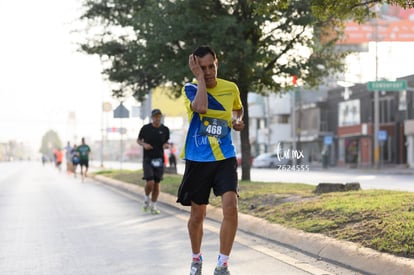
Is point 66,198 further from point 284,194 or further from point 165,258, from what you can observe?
point 165,258

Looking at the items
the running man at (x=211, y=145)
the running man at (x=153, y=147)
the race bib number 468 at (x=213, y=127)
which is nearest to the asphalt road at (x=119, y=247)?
the running man at (x=153, y=147)

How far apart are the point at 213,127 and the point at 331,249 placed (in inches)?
87.9

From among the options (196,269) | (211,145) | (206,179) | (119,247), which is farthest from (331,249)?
(119,247)

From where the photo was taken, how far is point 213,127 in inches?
245

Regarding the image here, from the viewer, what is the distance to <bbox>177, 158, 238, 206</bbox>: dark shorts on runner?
6.28 meters

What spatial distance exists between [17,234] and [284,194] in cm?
500

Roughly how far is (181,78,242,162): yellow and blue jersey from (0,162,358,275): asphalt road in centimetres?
Answer: 125

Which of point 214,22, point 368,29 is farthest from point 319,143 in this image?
point 214,22

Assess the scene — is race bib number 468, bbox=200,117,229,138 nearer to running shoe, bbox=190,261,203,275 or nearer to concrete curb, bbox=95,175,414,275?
running shoe, bbox=190,261,203,275

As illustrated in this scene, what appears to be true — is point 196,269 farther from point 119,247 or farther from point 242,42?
point 242,42

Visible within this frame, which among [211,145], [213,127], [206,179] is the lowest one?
[206,179]

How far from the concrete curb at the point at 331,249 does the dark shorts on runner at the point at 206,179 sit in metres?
1.48

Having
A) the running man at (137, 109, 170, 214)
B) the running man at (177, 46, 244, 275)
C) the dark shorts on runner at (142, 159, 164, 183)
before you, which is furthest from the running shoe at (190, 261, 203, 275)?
the dark shorts on runner at (142, 159, 164, 183)

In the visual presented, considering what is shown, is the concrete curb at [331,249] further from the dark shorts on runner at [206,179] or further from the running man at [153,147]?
the running man at [153,147]
